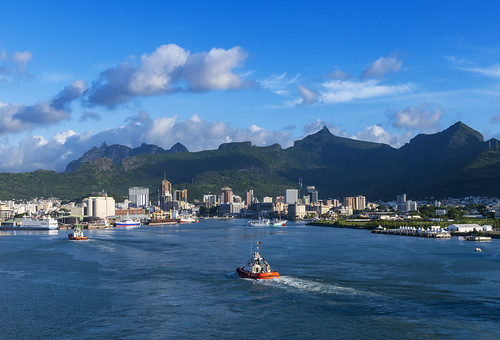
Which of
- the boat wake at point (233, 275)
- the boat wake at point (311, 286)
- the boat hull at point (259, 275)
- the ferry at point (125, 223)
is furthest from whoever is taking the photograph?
the ferry at point (125, 223)

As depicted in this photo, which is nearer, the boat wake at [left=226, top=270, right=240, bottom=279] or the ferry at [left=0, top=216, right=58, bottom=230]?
the boat wake at [left=226, top=270, right=240, bottom=279]

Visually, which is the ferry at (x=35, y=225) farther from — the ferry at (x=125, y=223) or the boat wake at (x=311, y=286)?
the boat wake at (x=311, y=286)

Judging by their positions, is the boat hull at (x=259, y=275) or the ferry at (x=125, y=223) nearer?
the boat hull at (x=259, y=275)

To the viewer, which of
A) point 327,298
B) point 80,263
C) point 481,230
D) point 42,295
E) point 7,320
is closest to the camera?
point 7,320

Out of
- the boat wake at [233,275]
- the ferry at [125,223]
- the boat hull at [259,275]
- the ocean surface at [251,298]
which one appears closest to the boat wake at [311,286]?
the ocean surface at [251,298]

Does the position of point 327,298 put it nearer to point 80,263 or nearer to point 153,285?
point 153,285

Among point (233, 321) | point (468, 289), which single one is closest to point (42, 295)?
point (233, 321)

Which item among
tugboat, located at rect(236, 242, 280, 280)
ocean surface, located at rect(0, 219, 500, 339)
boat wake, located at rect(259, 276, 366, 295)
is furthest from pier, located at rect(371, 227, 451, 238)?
boat wake, located at rect(259, 276, 366, 295)

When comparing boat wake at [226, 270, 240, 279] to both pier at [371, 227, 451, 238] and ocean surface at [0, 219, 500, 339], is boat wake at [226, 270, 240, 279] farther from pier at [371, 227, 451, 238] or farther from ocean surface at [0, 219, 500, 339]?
pier at [371, 227, 451, 238]
